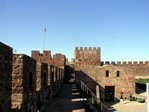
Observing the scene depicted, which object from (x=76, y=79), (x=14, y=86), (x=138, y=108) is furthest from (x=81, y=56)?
(x=14, y=86)

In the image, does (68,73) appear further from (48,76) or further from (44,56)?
(48,76)

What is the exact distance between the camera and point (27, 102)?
20.4ft

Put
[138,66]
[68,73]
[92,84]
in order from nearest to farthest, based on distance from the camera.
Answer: [92,84] → [68,73] → [138,66]

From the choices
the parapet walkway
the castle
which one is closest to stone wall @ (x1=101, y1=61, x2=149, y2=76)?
the castle

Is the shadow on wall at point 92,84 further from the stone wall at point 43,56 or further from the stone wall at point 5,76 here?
the stone wall at point 5,76

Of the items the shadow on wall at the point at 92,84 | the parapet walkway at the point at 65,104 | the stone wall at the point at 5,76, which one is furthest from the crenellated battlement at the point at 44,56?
the stone wall at the point at 5,76

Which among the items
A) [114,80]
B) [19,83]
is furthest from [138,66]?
[19,83]

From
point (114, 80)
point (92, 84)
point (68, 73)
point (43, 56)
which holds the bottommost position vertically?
point (92, 84)

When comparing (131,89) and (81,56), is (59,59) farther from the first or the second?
(81,56)

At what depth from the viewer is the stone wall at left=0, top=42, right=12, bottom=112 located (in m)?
4.07

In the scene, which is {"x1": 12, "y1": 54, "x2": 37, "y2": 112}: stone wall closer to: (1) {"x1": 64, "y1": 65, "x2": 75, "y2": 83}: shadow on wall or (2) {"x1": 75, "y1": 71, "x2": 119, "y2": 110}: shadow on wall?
(2) {"x1": 75, "y1": 71, "x2": 119, "y2": 110}: shadow on wall

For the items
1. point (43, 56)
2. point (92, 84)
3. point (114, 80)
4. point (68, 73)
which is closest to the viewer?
point (43, 56)

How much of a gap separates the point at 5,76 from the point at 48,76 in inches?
285

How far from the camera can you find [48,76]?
11523 millimetres
